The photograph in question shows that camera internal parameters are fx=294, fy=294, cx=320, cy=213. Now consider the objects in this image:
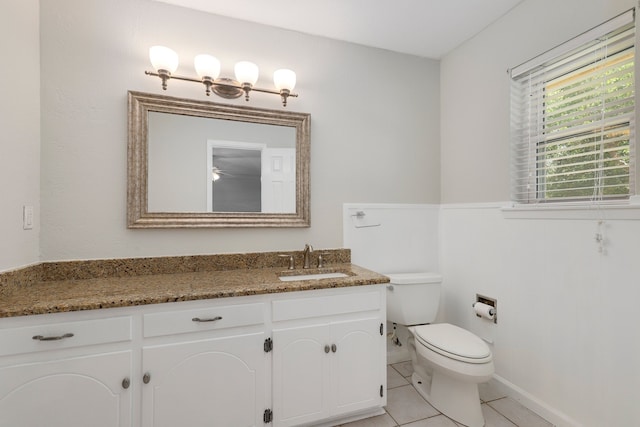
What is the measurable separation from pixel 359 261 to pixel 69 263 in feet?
5.99

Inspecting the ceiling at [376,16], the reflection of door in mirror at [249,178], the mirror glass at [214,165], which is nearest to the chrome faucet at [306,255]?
the mirror glass at [214,165]

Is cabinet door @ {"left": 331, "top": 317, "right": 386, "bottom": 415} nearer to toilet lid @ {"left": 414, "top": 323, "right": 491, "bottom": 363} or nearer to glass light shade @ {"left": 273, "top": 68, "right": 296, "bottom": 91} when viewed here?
toilet lid @ {"left": 414, "top": 323, "right": 491, "bottom": 363}

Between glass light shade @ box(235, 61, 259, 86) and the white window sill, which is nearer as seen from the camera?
the white window sill

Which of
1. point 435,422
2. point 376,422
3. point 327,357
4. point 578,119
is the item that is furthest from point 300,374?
point 578,119

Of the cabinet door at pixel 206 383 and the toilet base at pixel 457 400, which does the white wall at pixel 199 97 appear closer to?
the cabinet door at pixel 206 383

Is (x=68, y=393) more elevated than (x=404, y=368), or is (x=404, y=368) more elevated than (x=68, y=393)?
(x=68, y=393)

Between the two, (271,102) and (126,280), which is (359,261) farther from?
(126,280)

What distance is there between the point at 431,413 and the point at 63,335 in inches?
76.0

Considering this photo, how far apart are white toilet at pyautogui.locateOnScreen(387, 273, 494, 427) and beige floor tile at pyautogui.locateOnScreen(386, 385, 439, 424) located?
5cm

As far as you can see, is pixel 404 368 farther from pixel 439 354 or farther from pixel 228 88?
pixel 228 88

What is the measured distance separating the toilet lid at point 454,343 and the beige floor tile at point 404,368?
0.51m

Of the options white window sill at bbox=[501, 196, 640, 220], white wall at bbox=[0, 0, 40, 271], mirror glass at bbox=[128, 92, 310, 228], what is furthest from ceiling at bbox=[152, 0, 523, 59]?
white window sill at bbox=[501, 196, 640, 220]

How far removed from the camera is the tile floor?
1663 millimetres

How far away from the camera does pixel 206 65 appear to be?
1783 millimetres
